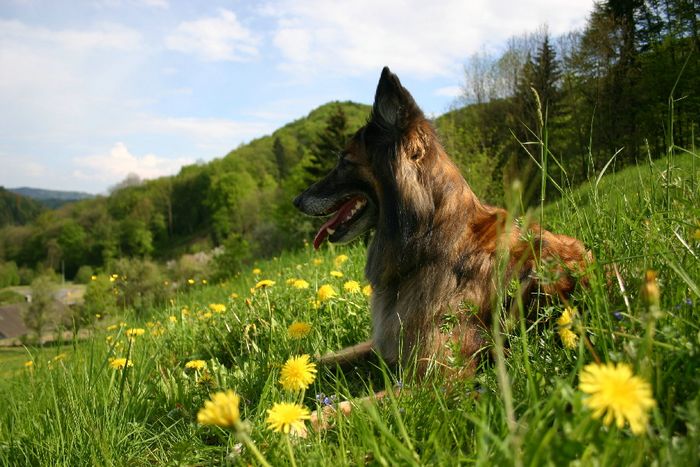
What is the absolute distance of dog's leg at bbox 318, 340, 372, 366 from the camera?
3178 mm

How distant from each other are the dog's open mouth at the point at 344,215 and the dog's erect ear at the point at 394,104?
0.73 m

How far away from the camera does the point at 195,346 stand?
163 inches

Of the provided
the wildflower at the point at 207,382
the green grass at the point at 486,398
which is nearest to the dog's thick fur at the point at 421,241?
the green grass at the point at 486,398

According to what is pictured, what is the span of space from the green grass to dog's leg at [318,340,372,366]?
114mm

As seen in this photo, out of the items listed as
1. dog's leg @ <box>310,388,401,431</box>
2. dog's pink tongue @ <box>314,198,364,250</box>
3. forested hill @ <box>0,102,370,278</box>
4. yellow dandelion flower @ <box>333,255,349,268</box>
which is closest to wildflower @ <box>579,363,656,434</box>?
dog's leg @ <box>310,388,401,431</box>

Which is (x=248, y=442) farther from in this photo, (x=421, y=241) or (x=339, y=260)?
(x=339, y=260)

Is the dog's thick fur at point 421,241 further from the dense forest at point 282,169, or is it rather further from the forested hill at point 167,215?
the forested hill at point 167,215

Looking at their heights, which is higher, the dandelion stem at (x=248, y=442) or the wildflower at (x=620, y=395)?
the wildflower at (x=620, y=395)

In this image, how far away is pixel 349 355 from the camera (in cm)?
330

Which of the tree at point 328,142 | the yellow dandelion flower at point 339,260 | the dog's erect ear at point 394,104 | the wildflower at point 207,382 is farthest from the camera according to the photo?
the tree at point 328,142

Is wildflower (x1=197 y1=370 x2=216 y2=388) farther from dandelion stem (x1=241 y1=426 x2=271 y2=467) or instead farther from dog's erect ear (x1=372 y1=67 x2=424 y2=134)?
dog's erect ear (x1=372 y1=67 x2=424 y2=134)

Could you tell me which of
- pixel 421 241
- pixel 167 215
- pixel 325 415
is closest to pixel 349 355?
pixel 421 241

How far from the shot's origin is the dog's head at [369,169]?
3158mm

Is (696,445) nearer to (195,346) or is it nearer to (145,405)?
(145,405)
